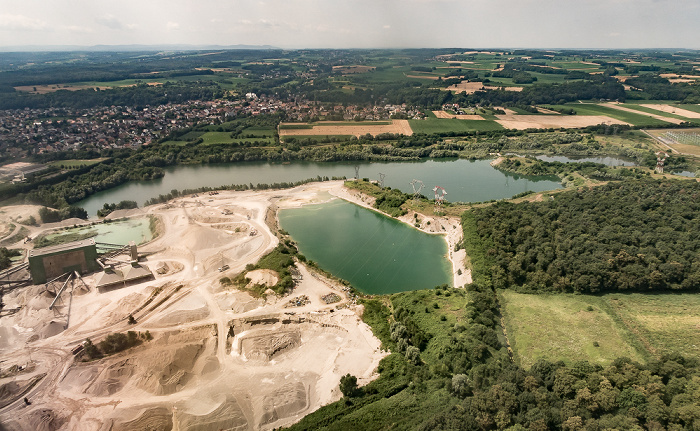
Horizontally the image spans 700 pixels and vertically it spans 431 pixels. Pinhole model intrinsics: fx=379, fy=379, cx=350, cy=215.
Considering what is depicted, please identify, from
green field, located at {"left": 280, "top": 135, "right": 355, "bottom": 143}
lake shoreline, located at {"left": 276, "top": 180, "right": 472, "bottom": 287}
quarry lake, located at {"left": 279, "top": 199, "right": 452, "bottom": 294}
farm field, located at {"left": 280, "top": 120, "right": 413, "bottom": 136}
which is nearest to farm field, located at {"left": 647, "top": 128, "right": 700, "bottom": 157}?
farm field, located at {"left": 280, "top": 120, "right": 413, "bottom": 136}

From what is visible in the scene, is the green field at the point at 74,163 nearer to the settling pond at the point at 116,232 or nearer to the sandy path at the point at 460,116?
the settling pond at the point at 116,232

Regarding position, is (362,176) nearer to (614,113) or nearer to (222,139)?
(222,139)

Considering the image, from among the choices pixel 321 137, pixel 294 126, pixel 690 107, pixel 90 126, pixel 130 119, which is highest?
pixel 690 107

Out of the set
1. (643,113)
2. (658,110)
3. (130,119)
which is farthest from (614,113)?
(130,119)

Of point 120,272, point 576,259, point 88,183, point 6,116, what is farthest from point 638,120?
point 6,116

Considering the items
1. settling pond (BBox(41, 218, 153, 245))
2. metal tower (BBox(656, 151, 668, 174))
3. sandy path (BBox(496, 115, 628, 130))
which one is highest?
sandy path (BBox(496, 115, 628, 130))

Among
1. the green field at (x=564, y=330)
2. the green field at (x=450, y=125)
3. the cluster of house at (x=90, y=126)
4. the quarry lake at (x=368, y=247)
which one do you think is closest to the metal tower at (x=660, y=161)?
the green field at (x=450, y=125)

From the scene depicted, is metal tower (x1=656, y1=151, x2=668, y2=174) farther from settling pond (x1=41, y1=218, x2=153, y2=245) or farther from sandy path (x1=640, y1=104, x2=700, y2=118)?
settling pond (x1=41, y1=218, x2=153, y2=245)
